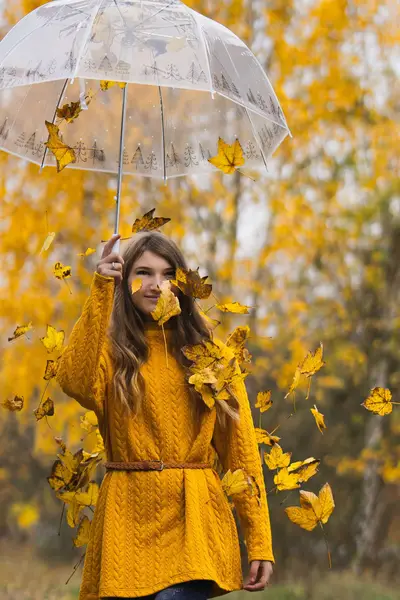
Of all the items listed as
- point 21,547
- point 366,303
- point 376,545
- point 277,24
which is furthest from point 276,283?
point 21,547

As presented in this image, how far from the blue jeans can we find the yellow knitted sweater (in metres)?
0.02

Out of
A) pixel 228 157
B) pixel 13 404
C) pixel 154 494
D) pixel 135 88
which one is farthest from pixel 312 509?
pixel 135 88

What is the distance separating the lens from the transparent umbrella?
313cm

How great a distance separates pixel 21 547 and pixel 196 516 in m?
6.92

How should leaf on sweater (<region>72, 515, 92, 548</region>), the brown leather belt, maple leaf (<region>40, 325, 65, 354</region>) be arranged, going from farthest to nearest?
leaf on sweater (<region>72, 515, 92, 548</region>) < maple leaf (<region>40, 325, 65, 354</region>) < the brown leather belt

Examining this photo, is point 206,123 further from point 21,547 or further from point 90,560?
point 21,547

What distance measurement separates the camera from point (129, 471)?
10.2 feet

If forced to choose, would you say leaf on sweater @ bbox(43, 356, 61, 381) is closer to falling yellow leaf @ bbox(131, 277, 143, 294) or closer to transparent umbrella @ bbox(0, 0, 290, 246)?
falling yellow leaf @ bbox(131, 277, 143, 294)

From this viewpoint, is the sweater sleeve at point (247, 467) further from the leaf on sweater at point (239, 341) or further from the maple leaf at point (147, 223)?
the maple leaf at point (147, 223)

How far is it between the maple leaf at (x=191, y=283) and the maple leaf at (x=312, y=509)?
0.76 metres

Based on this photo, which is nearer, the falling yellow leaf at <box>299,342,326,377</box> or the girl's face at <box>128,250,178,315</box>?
the girl's face at <box>128,250,178,315</box>

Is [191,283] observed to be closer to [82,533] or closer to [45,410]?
[45,410]

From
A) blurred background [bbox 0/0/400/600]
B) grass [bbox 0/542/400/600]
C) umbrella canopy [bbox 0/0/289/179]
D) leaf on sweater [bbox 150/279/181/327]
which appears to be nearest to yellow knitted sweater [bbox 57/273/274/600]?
leaf on sweater [bbox 150/279/181/327]

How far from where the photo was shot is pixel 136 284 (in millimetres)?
3480
